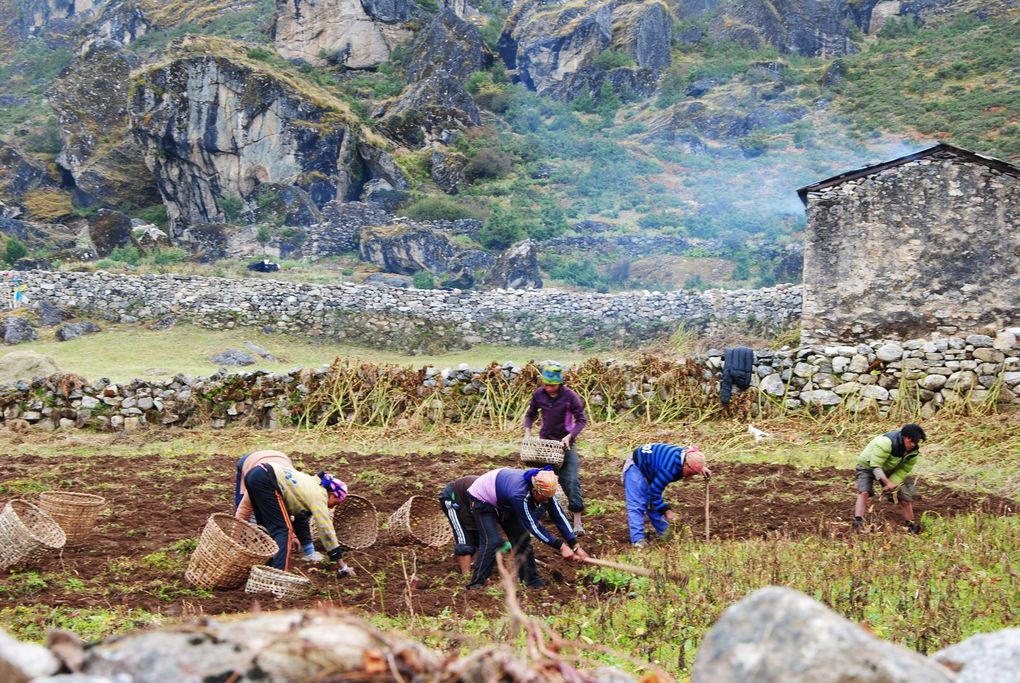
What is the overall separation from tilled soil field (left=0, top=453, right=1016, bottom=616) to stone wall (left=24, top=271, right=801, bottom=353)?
1082 centimetres

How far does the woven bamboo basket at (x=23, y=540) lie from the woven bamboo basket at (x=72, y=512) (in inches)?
10.4

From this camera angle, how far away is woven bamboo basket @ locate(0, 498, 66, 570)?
6793 millimetres

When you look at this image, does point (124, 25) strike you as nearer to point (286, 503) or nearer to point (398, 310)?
point (398, 310)

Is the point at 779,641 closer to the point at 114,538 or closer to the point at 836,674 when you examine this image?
the point at 836,674

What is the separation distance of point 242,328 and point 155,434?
9.03m

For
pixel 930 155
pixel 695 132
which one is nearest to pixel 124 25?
pixel 695 132

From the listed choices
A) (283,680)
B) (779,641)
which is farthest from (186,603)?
(779,641)

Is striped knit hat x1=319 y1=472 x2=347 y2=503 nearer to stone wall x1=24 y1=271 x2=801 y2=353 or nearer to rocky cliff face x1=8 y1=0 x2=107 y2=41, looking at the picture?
stone wall x1=24 y1=271 x2=801 y2=353

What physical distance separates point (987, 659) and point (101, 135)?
2159 inches

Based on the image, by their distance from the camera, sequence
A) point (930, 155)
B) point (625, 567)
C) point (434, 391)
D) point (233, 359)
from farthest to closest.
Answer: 1. point (233, 359)
2. point (930, 155)
3. point (434, 391)
4. point (625, 567)

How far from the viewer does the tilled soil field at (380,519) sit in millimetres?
6133

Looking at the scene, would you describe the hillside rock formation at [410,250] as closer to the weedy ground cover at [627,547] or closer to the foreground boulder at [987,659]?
the weedy ground cover at [627,547]

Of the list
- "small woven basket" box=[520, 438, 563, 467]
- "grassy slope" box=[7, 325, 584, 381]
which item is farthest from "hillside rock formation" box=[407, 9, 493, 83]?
"small woven basket" box=[520, 438, 563, 467]

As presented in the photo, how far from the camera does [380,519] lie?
8.68 meters
